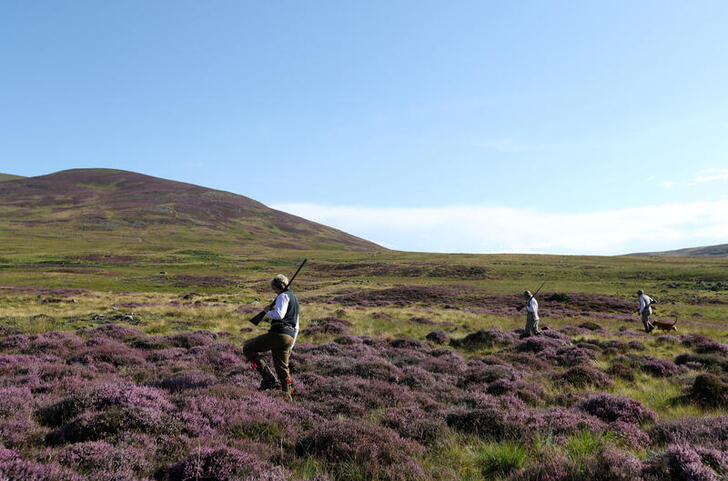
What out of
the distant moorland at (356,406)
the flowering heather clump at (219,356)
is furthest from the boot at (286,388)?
the flowering heather clump at (219,356)

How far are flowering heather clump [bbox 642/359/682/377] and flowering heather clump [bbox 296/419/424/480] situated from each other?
10017mm

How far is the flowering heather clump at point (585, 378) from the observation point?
9.49m

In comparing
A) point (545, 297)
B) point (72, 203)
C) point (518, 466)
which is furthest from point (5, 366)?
point (72, 203)

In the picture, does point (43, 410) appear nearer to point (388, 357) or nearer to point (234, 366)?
point (234, 366)

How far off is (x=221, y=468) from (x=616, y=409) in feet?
23.5

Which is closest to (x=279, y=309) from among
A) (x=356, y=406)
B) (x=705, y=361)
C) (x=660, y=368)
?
(x=356, y=406)

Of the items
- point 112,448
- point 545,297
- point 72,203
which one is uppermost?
point 72,203

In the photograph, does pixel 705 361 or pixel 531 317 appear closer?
pixel 705 361

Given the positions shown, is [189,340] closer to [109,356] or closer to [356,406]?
[109,356]

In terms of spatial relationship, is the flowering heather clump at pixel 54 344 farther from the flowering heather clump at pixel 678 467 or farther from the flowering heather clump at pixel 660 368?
the flowering heather clump at pixel 660 368

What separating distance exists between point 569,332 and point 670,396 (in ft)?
38.5

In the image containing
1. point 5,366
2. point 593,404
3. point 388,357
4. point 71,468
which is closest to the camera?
point 71,468

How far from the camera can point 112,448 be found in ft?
14.7

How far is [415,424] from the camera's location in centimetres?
607
